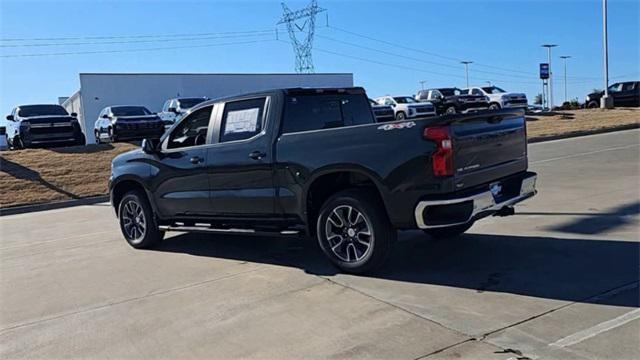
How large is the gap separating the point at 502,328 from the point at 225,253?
3.92 metres

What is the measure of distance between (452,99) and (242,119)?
102 ft

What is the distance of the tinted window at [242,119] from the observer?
6.71 m

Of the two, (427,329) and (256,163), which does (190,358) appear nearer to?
(427,329)

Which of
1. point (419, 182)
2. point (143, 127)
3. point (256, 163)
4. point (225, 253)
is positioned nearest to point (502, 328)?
point (419, 182)

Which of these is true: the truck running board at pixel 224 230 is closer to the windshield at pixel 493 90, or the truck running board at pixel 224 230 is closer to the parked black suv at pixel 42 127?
the parked black suv at pixel 42 127

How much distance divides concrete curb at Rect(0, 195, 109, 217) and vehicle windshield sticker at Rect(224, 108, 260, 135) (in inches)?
359

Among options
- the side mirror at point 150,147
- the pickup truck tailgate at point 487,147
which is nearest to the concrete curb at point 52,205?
the side mirror at point 150,147

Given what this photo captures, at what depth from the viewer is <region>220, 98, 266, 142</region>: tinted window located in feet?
22.0

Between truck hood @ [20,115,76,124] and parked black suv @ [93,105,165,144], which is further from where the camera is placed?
parked black suv @ [93,105,165,144]

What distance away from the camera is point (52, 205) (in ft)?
47.8

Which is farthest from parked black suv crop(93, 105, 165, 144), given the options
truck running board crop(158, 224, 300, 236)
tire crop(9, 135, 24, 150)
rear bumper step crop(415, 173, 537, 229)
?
rear bumper step crop(415, 173, 537, 229)

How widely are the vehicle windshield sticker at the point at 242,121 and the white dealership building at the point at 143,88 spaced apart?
42.3 m

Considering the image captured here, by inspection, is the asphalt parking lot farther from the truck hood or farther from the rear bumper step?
the truck hood

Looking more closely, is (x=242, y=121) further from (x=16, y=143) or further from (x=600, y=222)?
(x=16, y=143)
